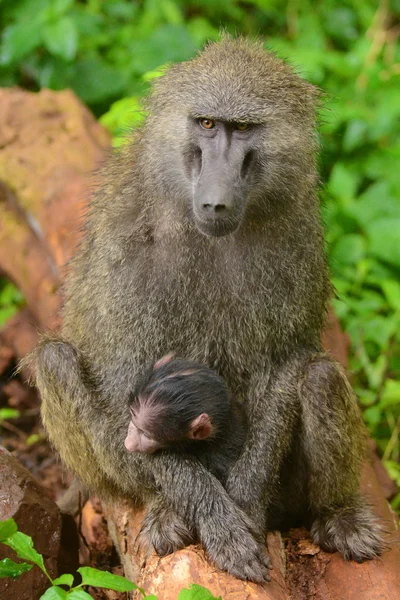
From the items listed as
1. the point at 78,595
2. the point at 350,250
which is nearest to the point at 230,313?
the point at 78,595

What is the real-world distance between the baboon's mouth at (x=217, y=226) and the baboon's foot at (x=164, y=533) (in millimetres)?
1109

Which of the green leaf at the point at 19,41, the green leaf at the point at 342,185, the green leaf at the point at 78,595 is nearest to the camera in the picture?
the green leaf at the point at 78,595

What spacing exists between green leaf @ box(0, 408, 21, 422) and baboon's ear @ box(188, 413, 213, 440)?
90.8 inches

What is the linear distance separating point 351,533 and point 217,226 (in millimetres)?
1334

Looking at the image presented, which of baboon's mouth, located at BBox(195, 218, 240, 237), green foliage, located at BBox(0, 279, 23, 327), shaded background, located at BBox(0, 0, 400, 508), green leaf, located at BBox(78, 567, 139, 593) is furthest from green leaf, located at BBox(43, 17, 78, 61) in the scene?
green leaf, located at BBox(78, 567, 139, 593)

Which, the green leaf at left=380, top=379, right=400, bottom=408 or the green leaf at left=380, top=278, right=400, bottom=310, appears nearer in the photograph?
the green leaf at left=380, top=379, right=400, bottom=408

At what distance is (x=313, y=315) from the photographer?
140 inches

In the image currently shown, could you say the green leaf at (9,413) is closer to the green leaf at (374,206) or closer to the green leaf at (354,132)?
the green leaf at (374,206)

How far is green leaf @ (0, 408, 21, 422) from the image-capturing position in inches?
209

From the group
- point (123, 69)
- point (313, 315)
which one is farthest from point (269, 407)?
point (123, 69)

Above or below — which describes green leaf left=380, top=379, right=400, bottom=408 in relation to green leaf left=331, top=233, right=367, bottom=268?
below

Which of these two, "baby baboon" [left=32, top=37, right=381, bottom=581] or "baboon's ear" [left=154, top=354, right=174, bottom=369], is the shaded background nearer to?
"baby baboon" [left=32, top=37, right=381, bottom=581]

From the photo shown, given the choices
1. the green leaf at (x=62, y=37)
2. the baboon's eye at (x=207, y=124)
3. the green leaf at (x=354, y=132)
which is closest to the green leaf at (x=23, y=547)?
the baboon's eye at (x=207, y=124)

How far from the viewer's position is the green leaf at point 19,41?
6184 mm
